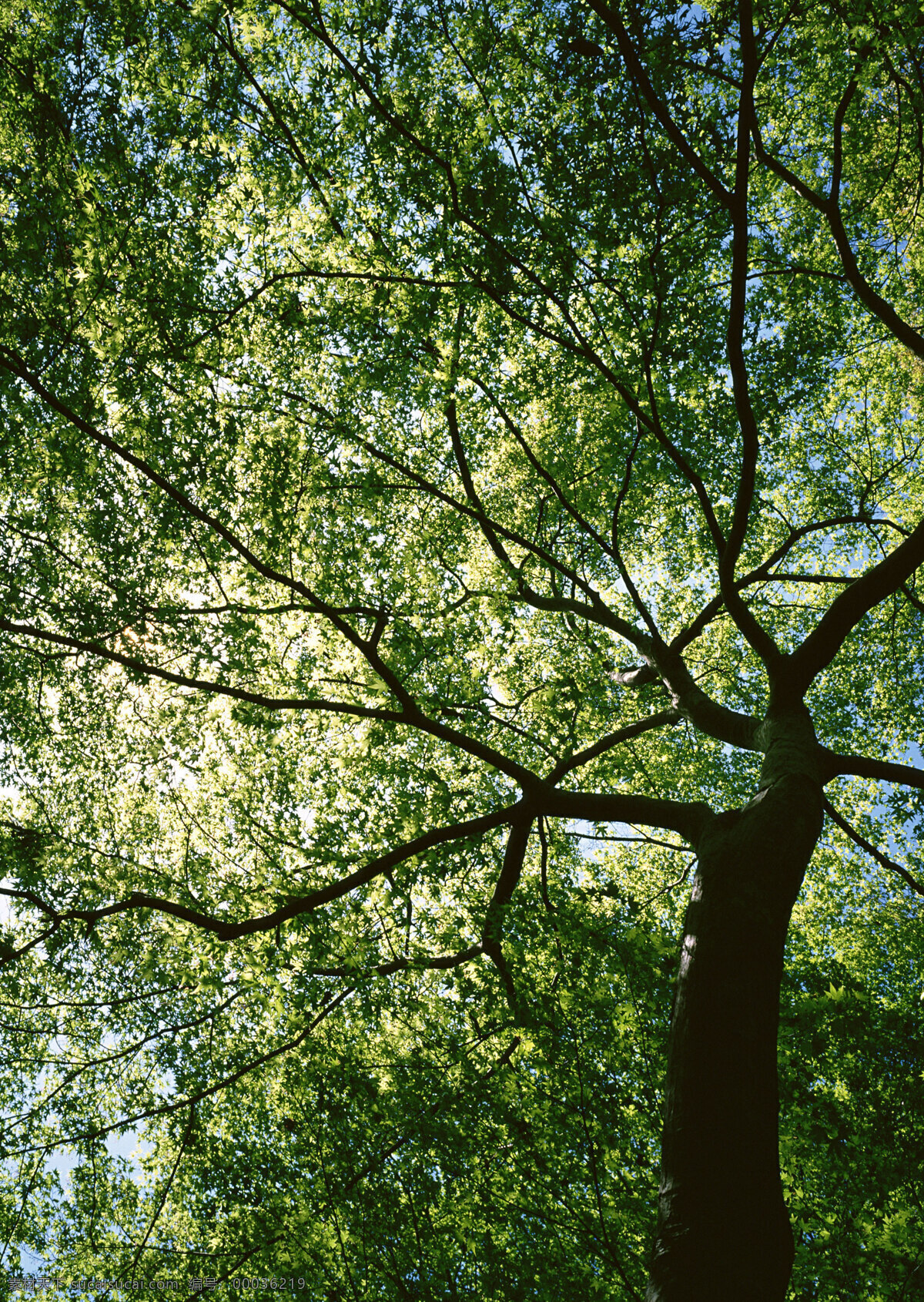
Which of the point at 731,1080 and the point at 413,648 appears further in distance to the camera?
the point at 413,648

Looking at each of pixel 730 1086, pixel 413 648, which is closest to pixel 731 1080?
pixel 730 1086

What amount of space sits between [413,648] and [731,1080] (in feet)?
20.2

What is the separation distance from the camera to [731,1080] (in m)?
3.51

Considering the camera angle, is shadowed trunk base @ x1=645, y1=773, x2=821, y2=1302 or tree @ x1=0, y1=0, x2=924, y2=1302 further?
tree @ x1=0, y1=0, x2=924, y2=1302

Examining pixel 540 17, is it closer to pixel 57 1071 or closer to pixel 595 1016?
pixel 595 1016

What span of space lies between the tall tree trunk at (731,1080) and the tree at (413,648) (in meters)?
0.02

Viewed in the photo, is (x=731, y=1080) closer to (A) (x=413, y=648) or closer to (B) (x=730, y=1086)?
(B) (x=730, y=1086)

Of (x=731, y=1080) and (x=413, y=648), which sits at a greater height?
(x=413, y=648)

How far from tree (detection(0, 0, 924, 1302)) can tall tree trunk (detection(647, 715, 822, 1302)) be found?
0.08 ft

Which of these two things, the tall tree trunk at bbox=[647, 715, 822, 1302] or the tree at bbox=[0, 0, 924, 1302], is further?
the tree at bbox=[0, 0, 924, 1302]

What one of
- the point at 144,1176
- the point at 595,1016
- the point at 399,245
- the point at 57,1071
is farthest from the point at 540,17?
the point at 144,1176

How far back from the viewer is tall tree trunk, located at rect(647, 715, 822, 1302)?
3.02 meters

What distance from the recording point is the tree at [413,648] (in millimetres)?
5508

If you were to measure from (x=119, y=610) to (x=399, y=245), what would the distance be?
5.11 metres
